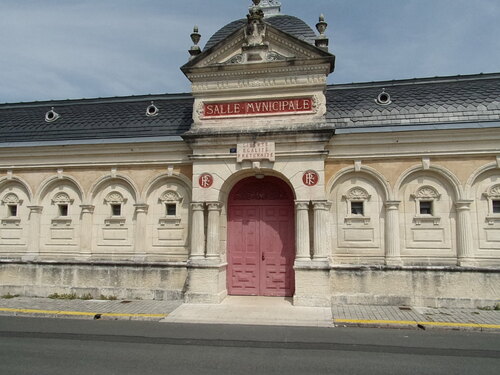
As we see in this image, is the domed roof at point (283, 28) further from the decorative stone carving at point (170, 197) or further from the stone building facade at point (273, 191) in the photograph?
the decorative stone carving at point (170, 197)

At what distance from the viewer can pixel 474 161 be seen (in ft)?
38.1

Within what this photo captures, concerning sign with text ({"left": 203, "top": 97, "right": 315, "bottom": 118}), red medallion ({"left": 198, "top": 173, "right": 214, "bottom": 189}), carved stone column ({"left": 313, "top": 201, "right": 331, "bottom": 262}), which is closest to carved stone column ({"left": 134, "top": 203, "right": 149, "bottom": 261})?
red medallion ({"left": 198, "top": 173, "right": 214, "bottom": 189})

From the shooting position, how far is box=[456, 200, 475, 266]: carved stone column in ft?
36.7

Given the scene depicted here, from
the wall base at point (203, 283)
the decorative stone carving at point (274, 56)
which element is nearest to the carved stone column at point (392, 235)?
the wall base at point (203, 283)

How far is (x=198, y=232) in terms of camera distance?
11945 millimetres

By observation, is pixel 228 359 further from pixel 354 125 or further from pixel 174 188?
pixel 354 125

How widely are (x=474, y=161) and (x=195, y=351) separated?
9.66m

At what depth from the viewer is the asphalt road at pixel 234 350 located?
6.30 meters

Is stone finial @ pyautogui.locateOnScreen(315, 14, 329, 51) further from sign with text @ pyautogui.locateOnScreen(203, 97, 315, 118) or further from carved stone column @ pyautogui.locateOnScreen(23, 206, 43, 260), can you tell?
carved stone column @ pyautogui.locateOnScreen(23, 206, 43, 260)

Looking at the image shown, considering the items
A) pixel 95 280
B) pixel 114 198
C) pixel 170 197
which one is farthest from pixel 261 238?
pixel 95 280

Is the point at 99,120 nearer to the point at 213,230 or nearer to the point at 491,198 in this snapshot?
the point at 213,230

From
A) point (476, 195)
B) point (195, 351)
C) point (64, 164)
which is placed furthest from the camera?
point (64, 164)

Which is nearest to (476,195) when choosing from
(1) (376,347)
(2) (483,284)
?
(2) (483,284)

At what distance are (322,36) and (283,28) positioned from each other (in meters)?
1.87
